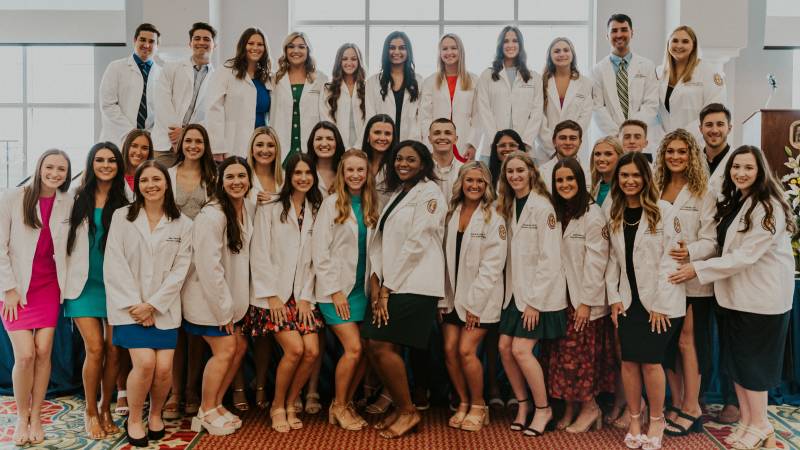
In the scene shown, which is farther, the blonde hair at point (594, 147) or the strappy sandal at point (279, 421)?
the blonde hair at point (594, 147)

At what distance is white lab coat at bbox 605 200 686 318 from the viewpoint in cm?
366

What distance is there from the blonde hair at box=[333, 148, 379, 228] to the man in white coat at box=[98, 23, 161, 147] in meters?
2.06

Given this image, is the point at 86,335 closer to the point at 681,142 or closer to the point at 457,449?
the point at 457,449

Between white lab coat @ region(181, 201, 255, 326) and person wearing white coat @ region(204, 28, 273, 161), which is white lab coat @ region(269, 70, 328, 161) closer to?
person wearing white coat @ region(204, 28, 273, 161)

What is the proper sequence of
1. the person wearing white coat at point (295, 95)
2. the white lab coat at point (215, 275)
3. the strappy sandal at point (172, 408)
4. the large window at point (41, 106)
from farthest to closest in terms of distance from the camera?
the large window at point (41, 106) < the person wearing white coat at point (295, 95) < the strappy sandal at point (172, 408) < the white lab coat at point (215, 275)

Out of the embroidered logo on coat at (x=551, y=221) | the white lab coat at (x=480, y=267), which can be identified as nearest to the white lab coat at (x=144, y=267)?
the white lab coat at (x=480, y=267)

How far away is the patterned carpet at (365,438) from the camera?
12.3 ft

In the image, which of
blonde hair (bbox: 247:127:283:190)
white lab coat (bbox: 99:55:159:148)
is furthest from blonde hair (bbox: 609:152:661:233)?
white lab coat (bbox: 99:55:159:148)

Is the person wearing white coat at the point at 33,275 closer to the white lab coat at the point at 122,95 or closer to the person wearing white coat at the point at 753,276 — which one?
the white lab coat at the point at 122,95

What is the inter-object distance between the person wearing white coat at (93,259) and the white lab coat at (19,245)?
41 millimetres

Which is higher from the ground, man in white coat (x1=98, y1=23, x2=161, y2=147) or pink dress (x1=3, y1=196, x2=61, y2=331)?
man in white coat (x1=98, y1=23, x2=161, y2=147)

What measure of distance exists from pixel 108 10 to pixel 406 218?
6095 millimetres

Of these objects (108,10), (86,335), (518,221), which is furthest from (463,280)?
(108,10)

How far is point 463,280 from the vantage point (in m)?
3.96
